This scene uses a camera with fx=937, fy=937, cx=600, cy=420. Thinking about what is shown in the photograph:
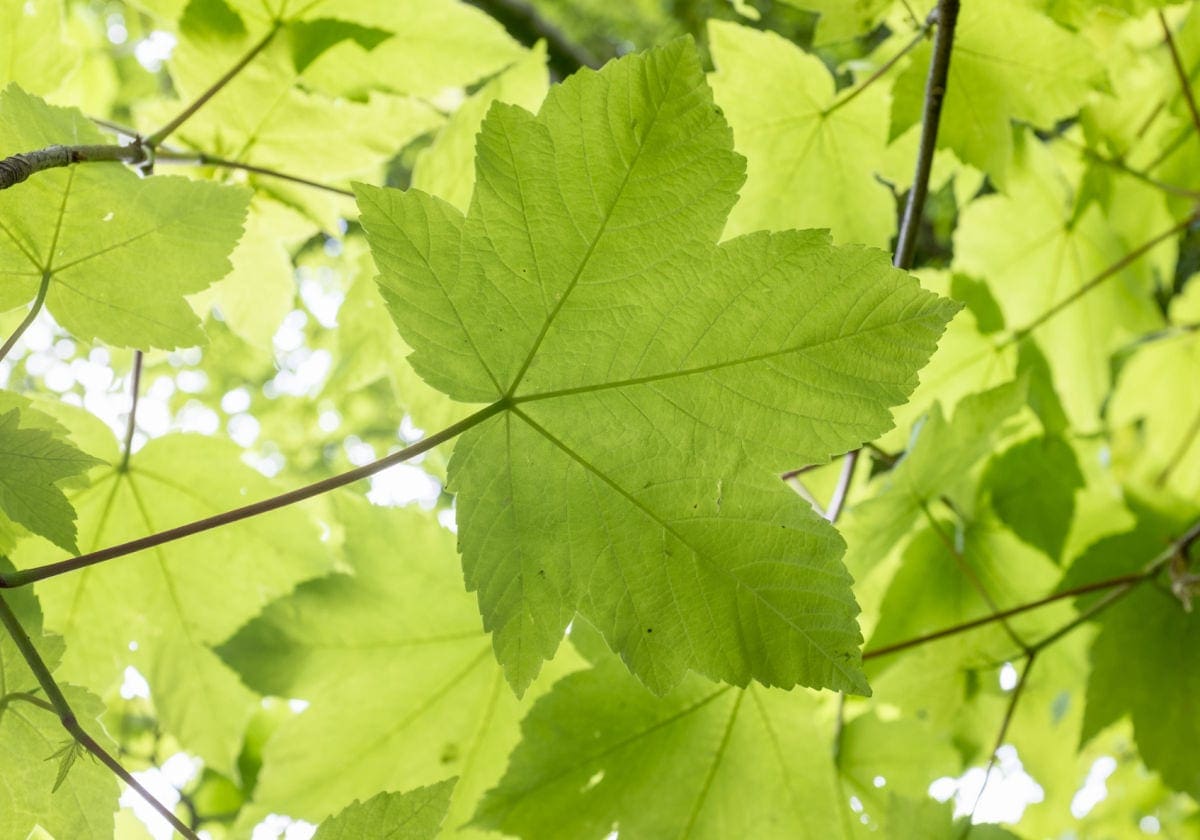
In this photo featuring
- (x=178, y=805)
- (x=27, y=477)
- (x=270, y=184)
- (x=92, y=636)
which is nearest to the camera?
(x=27, y=477)

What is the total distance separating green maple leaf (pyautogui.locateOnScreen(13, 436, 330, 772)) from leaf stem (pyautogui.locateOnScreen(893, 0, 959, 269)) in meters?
0.76

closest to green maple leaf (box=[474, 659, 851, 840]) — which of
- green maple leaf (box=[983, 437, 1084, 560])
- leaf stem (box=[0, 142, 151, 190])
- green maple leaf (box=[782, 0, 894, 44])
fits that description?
green maple leaf (box=[983, 437, 1084, 560])

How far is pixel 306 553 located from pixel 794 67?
34.0 inches

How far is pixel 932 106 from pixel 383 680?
0.88 meters

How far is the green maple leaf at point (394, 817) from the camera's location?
66 cm

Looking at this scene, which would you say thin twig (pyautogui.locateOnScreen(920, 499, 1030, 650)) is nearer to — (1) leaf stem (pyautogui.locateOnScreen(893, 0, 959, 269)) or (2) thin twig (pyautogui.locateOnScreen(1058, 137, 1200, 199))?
(1) leaf stem (pyautogui.locateOnScreen(893, 0, 959, 269))

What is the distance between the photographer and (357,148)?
4.25 ft

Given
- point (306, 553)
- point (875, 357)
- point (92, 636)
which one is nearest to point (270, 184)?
point (306, 553)

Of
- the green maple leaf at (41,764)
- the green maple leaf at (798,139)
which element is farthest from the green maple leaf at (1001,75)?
the green maple leaf at (41,764)

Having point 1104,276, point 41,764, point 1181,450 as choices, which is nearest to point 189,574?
point 41,764

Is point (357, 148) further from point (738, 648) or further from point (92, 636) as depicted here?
point (738, 648)

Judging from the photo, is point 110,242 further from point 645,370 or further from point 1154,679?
point 1154,679

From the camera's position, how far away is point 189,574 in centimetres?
111

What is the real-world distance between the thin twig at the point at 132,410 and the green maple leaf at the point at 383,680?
0.26 m
